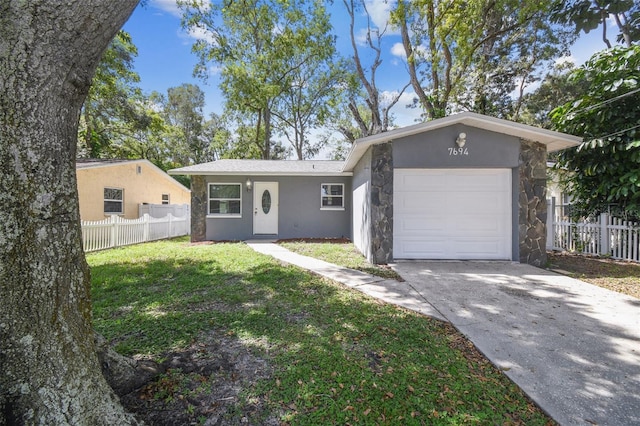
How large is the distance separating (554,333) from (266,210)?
9.31m

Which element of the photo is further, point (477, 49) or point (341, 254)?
point (477, 49)

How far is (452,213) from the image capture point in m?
7.03

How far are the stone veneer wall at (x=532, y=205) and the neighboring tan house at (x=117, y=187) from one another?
14029 millimetres

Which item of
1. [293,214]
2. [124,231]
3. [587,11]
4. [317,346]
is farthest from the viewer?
[293,214]

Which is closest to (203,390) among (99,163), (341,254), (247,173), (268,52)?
(341,254)

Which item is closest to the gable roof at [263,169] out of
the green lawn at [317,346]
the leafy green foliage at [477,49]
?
the green lawn at [317,346]

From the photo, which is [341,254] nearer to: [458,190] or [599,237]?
[458,190]

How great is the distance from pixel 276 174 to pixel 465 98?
41.1 ft

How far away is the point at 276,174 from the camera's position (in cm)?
1082

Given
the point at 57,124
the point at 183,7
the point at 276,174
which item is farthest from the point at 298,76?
the point at 57,124

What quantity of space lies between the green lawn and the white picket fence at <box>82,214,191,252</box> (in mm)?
3859

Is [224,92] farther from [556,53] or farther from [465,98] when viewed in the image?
[556,53]

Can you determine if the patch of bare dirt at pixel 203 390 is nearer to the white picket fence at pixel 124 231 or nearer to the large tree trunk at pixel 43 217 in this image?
the large tree trunk at pixel 43 217

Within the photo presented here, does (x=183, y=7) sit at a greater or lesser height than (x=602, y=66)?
greater
